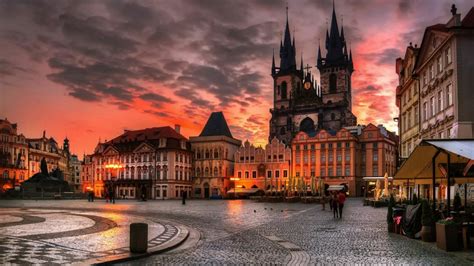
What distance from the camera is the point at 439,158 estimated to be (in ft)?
71.5

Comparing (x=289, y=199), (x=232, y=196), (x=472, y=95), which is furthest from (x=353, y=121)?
(x=472, y=95)

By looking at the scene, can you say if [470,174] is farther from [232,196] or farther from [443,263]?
[232,196]

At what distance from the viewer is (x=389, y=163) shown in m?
107

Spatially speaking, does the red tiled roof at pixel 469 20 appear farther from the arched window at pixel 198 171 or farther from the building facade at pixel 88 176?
the building facade at pixel 88 176

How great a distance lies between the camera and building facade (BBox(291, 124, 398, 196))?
102125mm

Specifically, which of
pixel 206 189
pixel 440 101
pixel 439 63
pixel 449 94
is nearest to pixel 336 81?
pixel 206 189

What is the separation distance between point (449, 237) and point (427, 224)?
2.42m

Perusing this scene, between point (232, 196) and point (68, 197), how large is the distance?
99.8 ft

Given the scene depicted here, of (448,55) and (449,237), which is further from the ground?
(448,55)

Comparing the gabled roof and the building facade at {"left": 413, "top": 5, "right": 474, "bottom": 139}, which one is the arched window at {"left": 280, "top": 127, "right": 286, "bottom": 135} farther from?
the building facade at {"left": 413, "top": 5, "right": 474, "bottom": 139}

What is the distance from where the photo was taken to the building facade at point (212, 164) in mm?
110750

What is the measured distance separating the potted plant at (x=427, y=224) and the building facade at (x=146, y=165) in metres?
86.8

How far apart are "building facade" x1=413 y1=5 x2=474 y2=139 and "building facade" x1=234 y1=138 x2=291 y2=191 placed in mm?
63653

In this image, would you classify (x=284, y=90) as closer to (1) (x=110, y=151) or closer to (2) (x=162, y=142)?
(2) (x=162, y=142)
